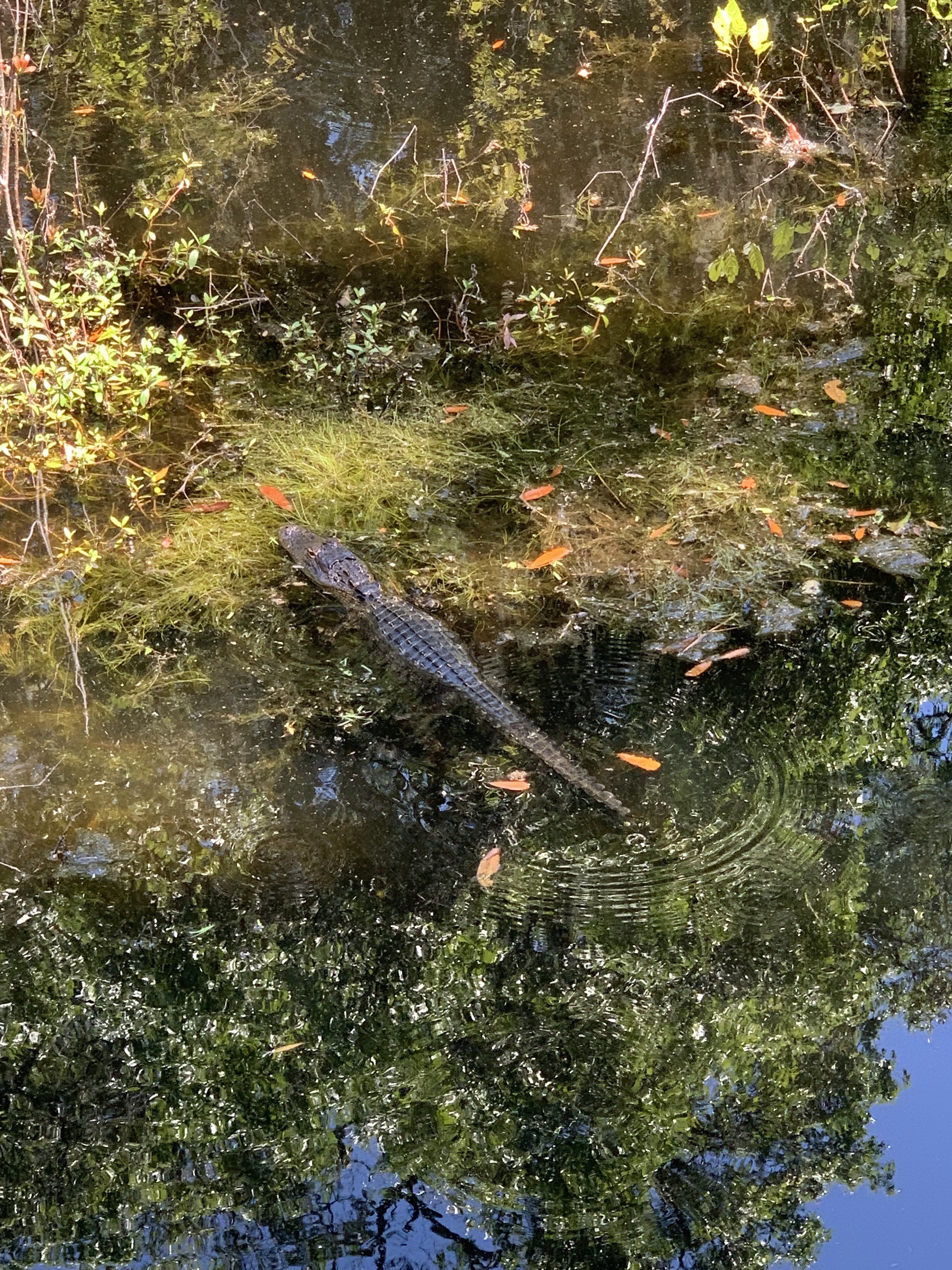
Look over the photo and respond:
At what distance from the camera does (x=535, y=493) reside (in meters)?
5.17

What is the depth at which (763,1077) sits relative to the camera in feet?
11.1

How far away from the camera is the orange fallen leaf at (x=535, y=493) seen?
16.9ft

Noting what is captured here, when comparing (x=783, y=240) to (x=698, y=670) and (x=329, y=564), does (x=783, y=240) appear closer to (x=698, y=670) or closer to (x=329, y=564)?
(x=698, y=670)

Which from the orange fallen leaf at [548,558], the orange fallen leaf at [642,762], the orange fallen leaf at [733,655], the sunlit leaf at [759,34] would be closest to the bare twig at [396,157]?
the sunlit leaf at [759,34]

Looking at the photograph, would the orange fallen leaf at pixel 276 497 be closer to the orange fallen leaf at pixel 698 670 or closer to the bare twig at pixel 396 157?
the orange fallen leaf at pixel 698 670

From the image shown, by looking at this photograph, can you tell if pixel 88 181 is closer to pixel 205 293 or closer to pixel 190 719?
pixel 205 293

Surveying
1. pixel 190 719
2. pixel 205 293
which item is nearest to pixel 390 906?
pixel 190 719

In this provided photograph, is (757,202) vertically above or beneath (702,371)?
above

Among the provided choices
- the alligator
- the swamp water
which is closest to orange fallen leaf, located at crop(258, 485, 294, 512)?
the swamp water

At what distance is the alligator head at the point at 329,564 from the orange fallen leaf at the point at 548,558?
69 cm

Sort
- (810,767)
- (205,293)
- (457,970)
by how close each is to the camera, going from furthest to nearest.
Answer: (205,293)
(810,767)
(457,970)

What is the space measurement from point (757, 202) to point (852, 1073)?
18.0 feet

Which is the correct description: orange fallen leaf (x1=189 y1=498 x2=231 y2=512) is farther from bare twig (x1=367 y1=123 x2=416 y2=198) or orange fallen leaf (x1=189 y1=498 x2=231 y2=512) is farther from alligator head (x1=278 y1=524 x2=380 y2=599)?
bare twig (x1=367 y1=123 x2=416 y2=198)

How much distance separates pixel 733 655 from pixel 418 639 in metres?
1.29
